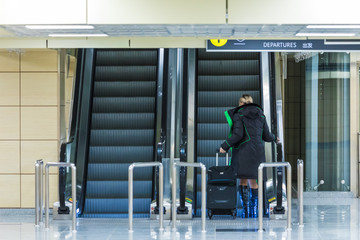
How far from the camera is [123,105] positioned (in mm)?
13578

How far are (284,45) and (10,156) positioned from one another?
4.62 m

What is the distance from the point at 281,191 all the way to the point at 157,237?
237cm

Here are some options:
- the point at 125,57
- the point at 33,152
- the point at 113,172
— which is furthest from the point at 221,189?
the point at 125,57

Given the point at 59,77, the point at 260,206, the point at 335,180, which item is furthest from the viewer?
the point at 335,180

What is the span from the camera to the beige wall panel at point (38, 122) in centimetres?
1123

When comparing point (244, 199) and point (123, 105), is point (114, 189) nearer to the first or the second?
point (123, 105)

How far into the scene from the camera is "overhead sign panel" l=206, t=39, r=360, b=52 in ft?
34.3

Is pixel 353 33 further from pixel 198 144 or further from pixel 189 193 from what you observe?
pixel 198 144

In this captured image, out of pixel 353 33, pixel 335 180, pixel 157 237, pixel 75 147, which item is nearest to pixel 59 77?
pixel 75 147

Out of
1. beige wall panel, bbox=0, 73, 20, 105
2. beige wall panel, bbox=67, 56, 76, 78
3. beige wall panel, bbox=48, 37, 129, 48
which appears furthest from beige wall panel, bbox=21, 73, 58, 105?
beige wall panel, bbox=48, 37, 129, 48

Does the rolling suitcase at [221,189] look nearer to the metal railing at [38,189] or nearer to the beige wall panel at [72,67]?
the metal railing at [38,189]

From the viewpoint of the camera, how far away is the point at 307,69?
1382cm

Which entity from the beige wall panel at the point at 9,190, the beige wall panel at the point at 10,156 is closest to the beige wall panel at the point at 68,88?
the beige wall panel at the point at 10,156

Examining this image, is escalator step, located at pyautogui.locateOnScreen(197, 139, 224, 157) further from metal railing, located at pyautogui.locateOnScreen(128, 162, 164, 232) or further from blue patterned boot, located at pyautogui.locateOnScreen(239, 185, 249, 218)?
metal railing, located at pyautogui.locateOnScreen(128, 162, 164, 232)
